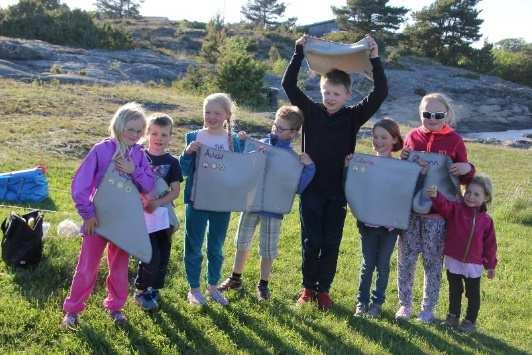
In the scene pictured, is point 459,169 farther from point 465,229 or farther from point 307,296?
point 307,296

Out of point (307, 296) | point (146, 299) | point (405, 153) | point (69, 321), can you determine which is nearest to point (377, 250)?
point (307, 296)

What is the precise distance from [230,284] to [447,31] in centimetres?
5042

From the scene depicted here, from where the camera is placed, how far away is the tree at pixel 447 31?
49.6 meters

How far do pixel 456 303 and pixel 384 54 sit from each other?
41685 millimetres

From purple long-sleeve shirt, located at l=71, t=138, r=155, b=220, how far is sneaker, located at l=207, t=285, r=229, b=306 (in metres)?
1.26

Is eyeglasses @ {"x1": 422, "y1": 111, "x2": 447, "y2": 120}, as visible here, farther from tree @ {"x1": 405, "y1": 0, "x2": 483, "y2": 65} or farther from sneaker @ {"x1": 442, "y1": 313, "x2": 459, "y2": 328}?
tree @ {"x1": 405, "y1": 0, "x2": 483, "y2": 65}

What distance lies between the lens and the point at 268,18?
70188 millimetres

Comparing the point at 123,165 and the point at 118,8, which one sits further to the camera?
the point at 118,8

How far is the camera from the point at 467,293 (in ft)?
16.3

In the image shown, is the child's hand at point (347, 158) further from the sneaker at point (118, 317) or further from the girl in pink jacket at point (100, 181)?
the sneaker at point (118, 317)

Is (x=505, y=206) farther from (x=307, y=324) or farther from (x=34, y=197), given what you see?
(x=34, y=197)

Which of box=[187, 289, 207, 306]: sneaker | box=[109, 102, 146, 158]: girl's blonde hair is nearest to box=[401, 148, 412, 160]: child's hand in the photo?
box=[187, 289, 207, 306]: sneaker

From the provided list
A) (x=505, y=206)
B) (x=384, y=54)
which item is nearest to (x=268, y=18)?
(x=384, y=54)

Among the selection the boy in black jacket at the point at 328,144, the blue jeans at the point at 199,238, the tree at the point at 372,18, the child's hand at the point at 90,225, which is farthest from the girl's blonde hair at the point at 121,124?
the tree at the point at 372,18
